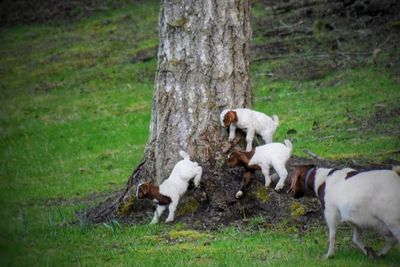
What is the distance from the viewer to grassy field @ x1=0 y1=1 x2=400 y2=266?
947cm

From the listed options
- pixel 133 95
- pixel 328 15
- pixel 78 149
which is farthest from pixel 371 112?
pixel 328 15

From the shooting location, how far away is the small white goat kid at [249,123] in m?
10.9

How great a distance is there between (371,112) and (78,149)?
265 inches

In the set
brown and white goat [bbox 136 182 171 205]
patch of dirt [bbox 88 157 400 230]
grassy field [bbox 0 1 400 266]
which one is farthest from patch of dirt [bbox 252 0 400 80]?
brown and white goat [bbox 136 182 171 205]

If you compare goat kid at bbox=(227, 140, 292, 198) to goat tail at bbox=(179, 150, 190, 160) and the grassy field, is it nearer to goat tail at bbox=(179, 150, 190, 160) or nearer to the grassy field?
goat tail at bbox=(179, 150, 190, 160)

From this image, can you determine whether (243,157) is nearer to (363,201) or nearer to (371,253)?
(371,253)

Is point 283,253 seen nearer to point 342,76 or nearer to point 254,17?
point 342,76

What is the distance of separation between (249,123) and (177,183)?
1.23m

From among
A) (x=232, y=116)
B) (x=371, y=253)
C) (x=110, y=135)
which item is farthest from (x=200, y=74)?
(x=110, y=135)

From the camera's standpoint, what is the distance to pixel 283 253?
906 cm

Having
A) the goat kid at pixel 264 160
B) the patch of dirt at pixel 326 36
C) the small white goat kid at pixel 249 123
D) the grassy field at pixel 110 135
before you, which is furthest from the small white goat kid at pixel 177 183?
the patch of dirt at pixel 326 36

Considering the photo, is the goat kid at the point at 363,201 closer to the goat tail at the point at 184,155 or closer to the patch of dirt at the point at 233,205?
the patch of dirt at the point at 233,205

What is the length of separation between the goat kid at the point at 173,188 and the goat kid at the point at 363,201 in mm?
2173

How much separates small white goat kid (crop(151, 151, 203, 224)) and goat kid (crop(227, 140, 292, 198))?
48 cm
